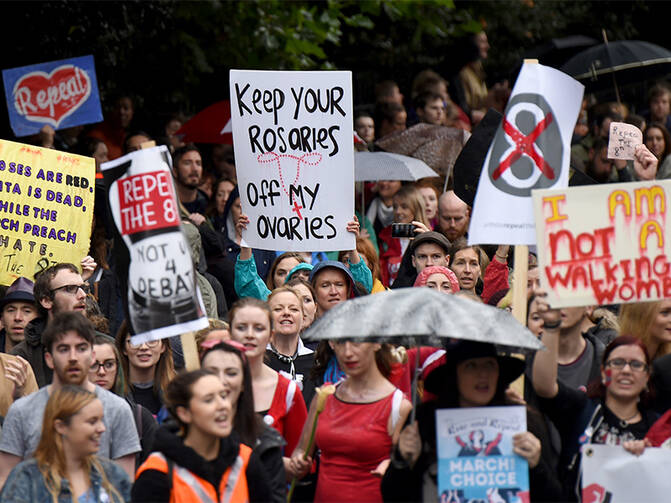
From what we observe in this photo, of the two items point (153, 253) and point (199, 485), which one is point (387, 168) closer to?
point (153, 253)

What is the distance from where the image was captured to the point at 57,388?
683 centimetres

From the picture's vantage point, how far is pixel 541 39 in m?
19.7

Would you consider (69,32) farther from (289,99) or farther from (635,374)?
(635,374)

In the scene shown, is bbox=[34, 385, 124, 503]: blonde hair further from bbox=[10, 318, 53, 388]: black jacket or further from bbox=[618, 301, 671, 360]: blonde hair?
bbox=[618, 301, 671, 360]: blonde hair

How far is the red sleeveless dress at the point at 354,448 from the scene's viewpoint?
6707 mm

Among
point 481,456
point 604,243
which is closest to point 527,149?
point 604,243

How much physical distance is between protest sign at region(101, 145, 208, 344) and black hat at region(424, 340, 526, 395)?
1.25 m

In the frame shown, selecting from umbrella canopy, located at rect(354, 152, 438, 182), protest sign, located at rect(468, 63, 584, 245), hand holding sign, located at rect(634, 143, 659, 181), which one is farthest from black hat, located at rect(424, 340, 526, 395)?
umbrella canopy, located at rect(354, 152, 438, 182)

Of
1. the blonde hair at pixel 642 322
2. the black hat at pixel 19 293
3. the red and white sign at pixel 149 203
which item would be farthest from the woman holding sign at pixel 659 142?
the red and white sign at pixel 149 203

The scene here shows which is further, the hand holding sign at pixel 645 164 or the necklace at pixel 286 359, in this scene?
the hand holding sign at pixel 645 164

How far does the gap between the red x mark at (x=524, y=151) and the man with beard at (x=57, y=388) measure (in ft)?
7.48

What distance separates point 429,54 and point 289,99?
10.3 metres

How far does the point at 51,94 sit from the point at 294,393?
5959 millimetres

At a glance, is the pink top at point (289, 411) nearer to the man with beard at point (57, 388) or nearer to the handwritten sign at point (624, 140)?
the man with beard at point (57, 388)
